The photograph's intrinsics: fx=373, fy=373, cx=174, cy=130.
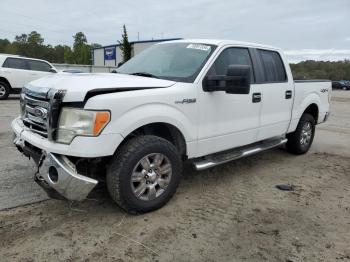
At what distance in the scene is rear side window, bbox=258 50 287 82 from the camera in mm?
5453

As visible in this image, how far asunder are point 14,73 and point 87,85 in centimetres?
1228

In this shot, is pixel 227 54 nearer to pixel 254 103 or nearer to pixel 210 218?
pixel 254 103

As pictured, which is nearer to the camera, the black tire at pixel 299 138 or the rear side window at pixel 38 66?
the black tire at pixel 299 138

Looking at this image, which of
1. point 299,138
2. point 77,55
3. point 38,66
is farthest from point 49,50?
point 299,138

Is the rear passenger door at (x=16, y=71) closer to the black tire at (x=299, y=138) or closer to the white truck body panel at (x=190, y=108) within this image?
the black tire at (x=299, y=138)

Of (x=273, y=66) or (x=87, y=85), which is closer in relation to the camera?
(x=87, y=85)

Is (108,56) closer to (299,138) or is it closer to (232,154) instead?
(299,138)

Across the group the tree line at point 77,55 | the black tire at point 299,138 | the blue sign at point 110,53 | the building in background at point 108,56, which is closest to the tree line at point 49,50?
the tree line at point 77,55

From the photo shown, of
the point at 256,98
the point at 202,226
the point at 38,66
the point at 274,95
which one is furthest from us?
the point at 38,66

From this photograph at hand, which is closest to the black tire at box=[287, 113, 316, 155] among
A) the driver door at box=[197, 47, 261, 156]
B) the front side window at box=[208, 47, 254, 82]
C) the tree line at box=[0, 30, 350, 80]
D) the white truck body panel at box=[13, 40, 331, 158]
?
the white truck body panel at box=[13, 40, 331, 158]

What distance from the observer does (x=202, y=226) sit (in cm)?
366

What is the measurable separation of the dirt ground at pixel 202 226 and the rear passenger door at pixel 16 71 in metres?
10.5

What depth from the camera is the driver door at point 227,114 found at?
171 inches

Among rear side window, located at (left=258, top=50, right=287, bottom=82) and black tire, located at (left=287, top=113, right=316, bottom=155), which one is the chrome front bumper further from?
black tire, located at (left=287, top=113, right=316, bottom=155)
